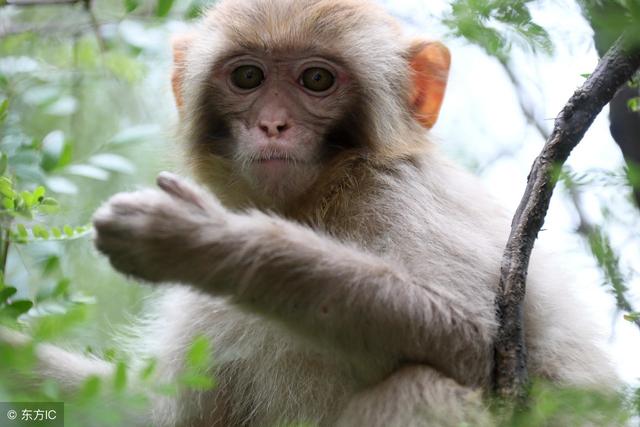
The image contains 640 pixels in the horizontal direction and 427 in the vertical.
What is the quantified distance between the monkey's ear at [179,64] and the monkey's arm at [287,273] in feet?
7.19

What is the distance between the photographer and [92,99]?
36.4 ft

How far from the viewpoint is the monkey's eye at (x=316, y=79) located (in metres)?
5.89

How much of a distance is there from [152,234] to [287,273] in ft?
2.30

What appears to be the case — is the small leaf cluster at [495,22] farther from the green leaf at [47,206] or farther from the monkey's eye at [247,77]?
Answer: the green leaf at [47,206]

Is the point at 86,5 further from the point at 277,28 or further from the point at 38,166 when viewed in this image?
the point at 38,166

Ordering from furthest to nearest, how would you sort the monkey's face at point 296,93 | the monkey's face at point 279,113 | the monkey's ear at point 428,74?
the monkey's ear at point 428,74 → the monkey's face at point 296,93 → the monkey's face at point 279,113

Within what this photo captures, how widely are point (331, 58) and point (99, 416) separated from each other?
3.85m

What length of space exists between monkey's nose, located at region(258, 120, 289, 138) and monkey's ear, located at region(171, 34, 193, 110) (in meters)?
1.24

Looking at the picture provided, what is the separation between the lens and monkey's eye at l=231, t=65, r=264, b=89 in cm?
595

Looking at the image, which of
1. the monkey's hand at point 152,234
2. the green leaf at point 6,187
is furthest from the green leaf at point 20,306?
the green leaf at point 6,187

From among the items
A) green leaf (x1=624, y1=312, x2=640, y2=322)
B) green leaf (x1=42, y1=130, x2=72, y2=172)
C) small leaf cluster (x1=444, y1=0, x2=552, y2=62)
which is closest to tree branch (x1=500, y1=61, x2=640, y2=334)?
green leaf (x1=624, y1=312, x2=640, y2=322)

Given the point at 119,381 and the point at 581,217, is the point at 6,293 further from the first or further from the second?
the point at 581,217

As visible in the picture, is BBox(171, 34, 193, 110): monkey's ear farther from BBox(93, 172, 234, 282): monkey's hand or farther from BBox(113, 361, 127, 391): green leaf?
BBox(113, 361, 127, 391): green leaf

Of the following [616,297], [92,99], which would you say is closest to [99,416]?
[616,297]
